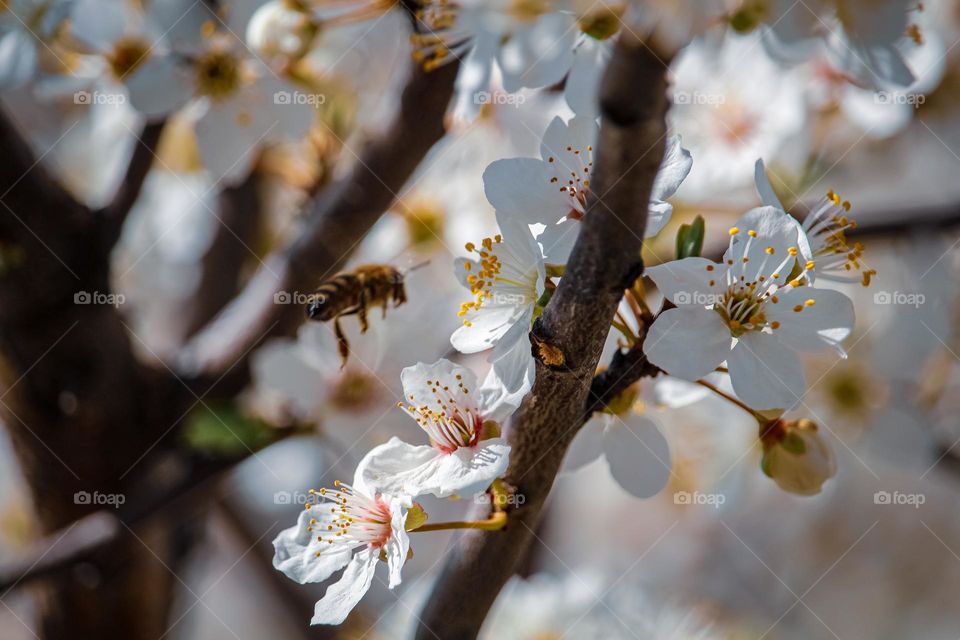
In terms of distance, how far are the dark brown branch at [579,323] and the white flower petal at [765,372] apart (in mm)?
93

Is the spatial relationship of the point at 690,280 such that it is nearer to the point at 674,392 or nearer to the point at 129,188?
the point at 674,392

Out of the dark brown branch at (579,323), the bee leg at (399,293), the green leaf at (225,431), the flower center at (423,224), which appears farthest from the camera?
the flower center at (423,224)

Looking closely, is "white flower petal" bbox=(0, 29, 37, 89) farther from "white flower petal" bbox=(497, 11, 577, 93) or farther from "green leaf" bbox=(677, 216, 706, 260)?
Answer: "green leaf" bbox=(677, 216, 706, 260)

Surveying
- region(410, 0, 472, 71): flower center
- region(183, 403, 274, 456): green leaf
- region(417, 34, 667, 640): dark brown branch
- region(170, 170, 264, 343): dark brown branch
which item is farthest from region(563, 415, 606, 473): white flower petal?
region(170, 170, 264, 343): dark brown branch

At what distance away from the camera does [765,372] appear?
1.69 feet

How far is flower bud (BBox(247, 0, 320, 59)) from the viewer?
86 centimetres

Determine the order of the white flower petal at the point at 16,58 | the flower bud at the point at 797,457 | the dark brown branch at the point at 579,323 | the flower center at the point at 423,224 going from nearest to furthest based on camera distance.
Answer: the dark brown branch at the point at 579,323 < the flower bud at the point at 797,457 < the white flower petal at the point at 16,58 < the flower center at the point at 423,224

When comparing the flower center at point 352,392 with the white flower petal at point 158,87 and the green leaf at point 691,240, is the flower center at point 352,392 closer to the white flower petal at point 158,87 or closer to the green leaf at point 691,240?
the white flower petal at point 158,87

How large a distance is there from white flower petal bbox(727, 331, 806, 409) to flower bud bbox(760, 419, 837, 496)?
0.10 m

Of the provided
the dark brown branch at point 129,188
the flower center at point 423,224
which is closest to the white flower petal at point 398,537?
the dark brown branch at point 129,188

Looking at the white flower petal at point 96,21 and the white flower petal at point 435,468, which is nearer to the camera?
the white flower petal at point 435,468

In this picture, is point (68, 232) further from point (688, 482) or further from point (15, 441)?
point (688, 482)

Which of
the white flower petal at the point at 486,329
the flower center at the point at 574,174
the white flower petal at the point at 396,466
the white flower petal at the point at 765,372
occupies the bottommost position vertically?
the white flower petal at the point at 396,466

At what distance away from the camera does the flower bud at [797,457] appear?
0.60 m
